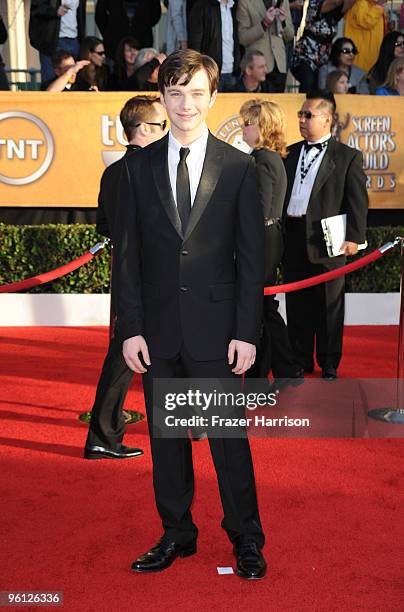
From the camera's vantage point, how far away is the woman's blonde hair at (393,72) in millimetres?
9680

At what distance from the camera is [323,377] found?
6.53m

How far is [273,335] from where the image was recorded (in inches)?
234

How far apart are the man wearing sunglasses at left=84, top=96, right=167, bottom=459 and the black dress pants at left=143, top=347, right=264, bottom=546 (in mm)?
1269

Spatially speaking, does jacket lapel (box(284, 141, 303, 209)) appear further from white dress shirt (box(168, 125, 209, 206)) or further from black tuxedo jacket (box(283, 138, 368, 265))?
white dress shirt (box(168, 125, 209, 206))

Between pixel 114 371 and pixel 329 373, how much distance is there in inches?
91.3

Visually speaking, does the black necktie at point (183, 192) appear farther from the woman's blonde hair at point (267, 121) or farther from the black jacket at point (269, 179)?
the woman's blonde hair at point (267, 121)

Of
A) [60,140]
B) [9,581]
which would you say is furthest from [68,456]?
[60,140]

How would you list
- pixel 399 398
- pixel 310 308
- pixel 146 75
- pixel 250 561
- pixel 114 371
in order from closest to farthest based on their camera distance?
pixel 250 561 < pixel 114 371 < pixel 399 398 < pixel 310 308 < pixel 146 75

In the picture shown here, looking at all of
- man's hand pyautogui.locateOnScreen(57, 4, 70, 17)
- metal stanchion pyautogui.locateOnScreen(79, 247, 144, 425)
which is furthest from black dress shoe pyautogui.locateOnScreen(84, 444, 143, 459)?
man's hand pyautogui.locateOnScreen(57, 4, 70, 17)

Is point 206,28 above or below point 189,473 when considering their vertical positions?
above

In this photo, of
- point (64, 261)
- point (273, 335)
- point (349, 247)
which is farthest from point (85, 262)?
point (64, 261)

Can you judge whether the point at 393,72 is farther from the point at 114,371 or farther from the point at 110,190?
the point at 114,371

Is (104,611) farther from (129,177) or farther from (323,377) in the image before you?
(323,377)

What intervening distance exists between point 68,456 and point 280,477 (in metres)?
1.18
